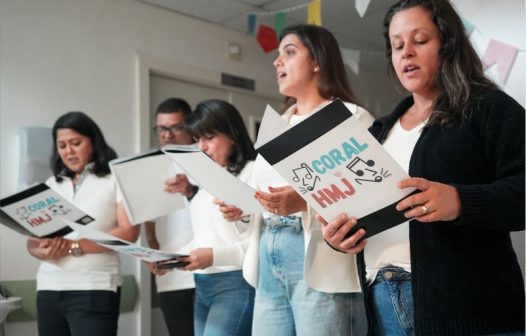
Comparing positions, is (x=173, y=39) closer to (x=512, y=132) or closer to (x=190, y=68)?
(x=190, y=68)

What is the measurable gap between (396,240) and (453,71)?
33cm

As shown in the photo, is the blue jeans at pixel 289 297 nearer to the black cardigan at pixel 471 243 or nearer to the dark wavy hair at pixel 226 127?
the black cardigan at pixel 471 243

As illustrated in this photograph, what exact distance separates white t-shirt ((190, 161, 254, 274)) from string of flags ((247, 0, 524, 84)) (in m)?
0.80

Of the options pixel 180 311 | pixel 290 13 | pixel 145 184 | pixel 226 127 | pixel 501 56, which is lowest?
pixel 180 311

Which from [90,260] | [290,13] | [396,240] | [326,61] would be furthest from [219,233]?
[290,13]

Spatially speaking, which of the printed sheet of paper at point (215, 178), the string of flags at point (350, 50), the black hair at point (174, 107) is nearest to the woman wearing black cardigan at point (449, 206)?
the printed sheet of paper at point (215, 178)

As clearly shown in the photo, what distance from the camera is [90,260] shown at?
174 centimetres

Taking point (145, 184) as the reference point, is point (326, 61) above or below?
above

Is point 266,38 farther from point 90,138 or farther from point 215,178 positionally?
point 215,178

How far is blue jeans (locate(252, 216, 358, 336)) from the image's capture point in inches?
45.3

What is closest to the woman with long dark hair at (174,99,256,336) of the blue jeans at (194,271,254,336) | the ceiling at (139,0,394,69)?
the blue jeans at (194,271,254,336)

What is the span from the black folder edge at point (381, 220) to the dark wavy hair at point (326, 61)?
597 mm

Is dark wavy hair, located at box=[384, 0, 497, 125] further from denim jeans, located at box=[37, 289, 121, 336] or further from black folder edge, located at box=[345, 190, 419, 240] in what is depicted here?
denim jeans, located at box=[37, 289, 121, 336]

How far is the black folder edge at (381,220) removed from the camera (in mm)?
807
